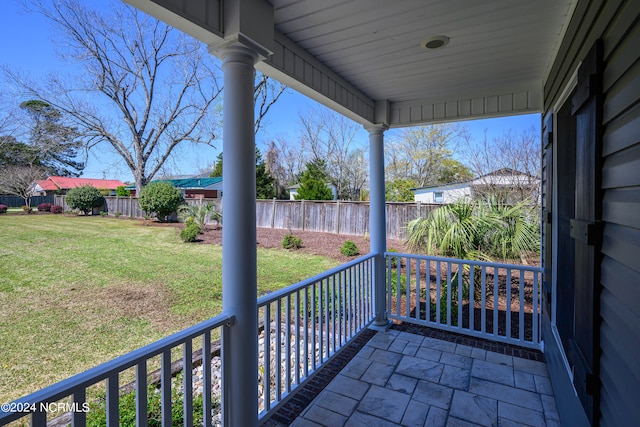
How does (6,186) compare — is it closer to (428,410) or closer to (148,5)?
(148,5)

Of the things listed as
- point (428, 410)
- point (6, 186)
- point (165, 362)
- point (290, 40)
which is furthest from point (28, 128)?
point (428, 410)

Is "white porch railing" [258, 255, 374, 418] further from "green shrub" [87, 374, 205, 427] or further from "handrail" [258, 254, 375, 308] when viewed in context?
"green shrub" [87, 374, 205, 427]

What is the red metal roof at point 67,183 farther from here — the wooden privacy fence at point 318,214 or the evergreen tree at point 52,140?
the wooden privacy fence at point 318,214

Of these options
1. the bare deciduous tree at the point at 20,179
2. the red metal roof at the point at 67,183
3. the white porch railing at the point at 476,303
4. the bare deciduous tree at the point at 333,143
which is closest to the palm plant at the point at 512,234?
the white porch railing at the point at 476,303

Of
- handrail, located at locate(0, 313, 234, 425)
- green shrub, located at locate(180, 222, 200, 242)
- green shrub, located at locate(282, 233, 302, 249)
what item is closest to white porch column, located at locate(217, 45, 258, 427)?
handrail, located at locate(0, 313, 234, 425)

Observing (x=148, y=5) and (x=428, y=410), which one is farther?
(x=428, y=410)

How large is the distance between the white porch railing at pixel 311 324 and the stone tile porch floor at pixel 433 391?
0.21 m

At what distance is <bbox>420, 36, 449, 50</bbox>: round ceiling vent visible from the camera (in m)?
2.03

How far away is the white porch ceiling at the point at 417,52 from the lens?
5.59 ft

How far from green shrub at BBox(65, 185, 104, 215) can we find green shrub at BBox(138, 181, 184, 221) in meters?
1.16

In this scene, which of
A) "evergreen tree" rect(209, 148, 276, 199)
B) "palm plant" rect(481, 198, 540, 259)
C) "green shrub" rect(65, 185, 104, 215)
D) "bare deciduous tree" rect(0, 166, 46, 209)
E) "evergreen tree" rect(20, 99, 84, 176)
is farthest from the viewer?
"evergreen tree" rect(209, 148, 276, 199)

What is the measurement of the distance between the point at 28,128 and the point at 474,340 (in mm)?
6442

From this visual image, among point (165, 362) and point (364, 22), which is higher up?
point (364, 22)

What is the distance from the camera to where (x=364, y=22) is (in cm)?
183
